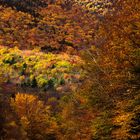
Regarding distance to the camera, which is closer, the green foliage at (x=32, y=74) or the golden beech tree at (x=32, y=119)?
the golden beech tree at (x=32, y=119)

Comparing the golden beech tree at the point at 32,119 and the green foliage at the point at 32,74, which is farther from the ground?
the golden beech tree at the point at 32,119

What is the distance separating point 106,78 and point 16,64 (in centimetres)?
17769

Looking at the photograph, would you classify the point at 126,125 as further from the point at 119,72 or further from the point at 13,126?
the point at 13,126

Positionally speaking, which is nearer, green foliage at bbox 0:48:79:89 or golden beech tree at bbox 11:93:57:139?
golden beech tree at bbox 11:93:57:139

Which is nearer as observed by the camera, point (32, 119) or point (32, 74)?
point (32, 119)

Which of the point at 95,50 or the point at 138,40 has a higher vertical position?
the point at 138,40

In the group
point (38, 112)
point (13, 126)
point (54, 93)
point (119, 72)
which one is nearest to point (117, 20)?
point (119, 72)

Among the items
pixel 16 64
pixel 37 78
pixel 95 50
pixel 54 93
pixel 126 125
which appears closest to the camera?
pixel 126 125

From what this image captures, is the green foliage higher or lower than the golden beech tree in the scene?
lower

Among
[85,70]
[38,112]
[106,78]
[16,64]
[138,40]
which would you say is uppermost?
[138,40]

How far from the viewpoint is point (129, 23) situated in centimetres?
2167

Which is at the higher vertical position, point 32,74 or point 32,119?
point 32,119

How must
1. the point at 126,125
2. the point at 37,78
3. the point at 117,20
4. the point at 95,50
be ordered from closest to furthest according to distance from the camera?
the point at 126,125, the point at 117,20, the point at 95,50, the point at 37,78

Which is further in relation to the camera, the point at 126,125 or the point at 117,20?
the point at 117,20
